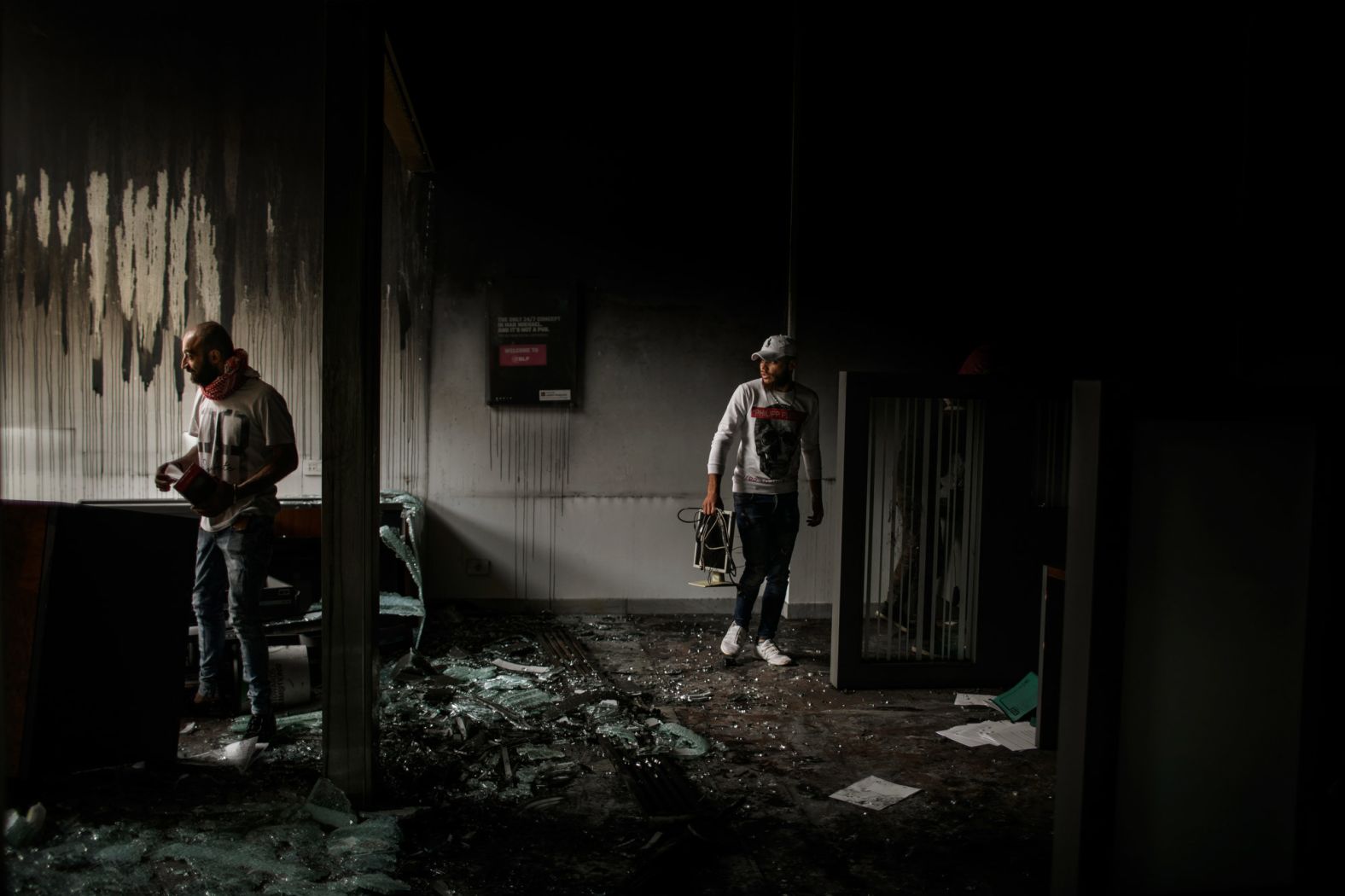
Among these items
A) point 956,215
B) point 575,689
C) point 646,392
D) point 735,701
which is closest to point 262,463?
point 575,689

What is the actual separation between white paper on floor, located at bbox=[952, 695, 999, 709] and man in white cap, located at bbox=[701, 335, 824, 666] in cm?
98

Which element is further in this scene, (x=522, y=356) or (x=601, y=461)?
(x=601, y=461)

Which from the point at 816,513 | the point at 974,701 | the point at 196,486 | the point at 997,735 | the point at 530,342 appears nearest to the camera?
the point at 196,486

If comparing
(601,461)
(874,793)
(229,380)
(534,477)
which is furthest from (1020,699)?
(229,380)

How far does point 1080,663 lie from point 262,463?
3.27 meters

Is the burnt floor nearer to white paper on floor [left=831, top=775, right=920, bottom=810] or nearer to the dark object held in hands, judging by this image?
white paper on floor [left=831, top=775, right=920, bottom=810]

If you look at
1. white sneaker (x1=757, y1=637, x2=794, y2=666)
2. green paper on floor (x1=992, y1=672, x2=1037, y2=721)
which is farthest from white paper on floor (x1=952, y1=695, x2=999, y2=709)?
white sneaker (x1=757, y1=637, x2=794, y2=666)

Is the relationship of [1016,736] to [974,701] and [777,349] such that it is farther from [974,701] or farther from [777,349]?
[777,349]

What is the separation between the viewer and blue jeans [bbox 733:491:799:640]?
5215 millimetres

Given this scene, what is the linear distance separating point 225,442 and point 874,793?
2.98 meters

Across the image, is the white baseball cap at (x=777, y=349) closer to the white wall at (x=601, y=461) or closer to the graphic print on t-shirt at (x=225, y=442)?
the white wall at (x=601, y=461)

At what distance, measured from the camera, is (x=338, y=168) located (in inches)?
123

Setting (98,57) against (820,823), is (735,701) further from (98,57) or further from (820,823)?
(98,57)

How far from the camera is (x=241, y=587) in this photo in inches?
153
